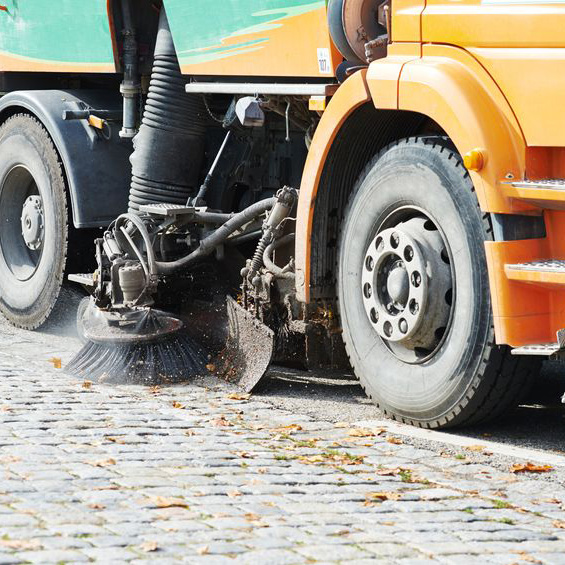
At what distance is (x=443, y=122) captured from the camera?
5.95 m

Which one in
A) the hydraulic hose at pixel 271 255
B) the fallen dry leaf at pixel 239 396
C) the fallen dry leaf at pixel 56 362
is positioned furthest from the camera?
the fallen dry leaf at pixel 56 362

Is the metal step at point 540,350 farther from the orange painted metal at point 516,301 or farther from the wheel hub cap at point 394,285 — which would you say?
the wheel hub cap at point 394,285

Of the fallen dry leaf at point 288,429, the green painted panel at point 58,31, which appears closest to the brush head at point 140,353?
the fallen dry leaf at point 288,429

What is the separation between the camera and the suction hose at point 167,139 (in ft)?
25.8

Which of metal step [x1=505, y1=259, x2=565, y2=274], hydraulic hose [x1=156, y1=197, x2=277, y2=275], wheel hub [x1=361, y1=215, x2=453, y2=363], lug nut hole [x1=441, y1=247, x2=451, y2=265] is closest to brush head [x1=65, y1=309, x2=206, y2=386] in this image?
hydraulic hose [x1=156, y1=197, x2=277, y2=275]

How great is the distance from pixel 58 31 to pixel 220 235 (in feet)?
6.35

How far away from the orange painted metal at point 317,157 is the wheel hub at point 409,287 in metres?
0.42

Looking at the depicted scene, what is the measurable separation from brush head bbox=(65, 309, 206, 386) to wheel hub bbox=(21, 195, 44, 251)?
5.48 ft

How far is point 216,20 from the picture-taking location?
730 centimetres

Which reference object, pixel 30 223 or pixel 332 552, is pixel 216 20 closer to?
pixel 30 223

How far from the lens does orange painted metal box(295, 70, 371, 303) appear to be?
641 centimetres

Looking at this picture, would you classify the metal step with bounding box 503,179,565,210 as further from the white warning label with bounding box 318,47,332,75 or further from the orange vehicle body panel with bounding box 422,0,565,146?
the white warning label with bounding box 318,47,332,75

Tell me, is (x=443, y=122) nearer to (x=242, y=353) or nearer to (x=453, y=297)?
(x=453, y=297)

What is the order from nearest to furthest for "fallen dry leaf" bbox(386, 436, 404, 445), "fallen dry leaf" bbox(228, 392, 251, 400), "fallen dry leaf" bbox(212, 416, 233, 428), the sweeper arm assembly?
"fallen dry leaf" bbox(386, 436, 404, 445), "fallen dry leaf" bbox(212, 416, 233, 428), "fallen dry leaf" bbox(228, 392, 251, 400), the sweeper arm assembly
